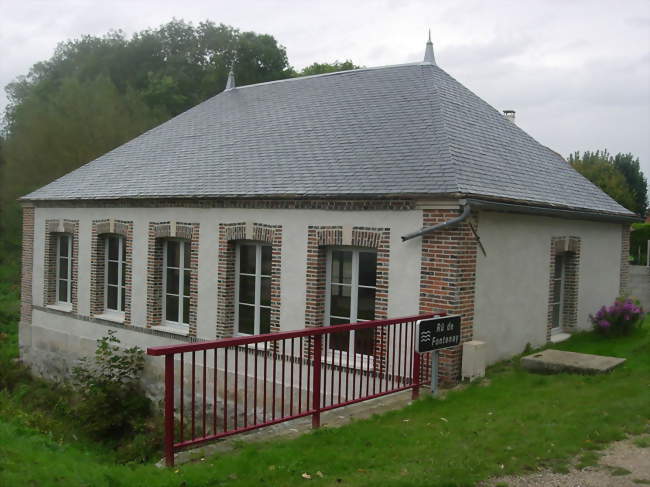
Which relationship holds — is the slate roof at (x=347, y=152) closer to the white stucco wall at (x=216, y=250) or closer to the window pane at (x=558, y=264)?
the white stucco wall at (x=216, y=250)

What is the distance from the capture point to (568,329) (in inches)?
515

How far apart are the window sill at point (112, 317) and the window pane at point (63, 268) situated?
7.97ft

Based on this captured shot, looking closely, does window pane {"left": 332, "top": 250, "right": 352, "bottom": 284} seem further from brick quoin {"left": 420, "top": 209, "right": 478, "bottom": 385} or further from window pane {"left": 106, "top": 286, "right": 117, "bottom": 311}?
window pane {"left": 106, "top": 286, "right": 117, "bottom": 311}

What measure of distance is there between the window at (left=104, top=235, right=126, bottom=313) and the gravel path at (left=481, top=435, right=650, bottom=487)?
448 inches

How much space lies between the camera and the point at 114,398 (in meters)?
13.0

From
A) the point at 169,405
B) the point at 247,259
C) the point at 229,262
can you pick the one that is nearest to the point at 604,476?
the point at 169,405

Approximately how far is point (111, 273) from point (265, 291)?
5190 mm

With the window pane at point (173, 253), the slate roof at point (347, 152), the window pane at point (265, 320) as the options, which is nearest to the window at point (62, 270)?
the slate roof at point (347, 152)

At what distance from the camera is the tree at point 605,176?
3828cm

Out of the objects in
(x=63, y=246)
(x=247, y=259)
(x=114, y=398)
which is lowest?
(x=114, y=398)

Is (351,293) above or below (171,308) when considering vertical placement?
above

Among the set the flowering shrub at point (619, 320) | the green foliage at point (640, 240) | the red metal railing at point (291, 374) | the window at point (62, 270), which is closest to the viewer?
the red metal railing at point (291, 374)

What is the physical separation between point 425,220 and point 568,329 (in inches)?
207

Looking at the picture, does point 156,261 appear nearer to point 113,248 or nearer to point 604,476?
point 113,248
